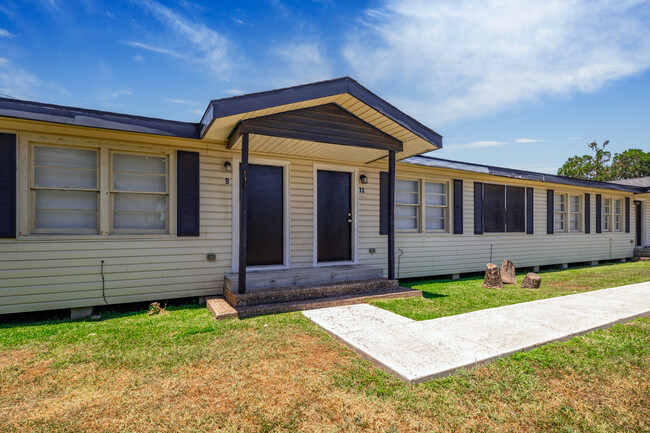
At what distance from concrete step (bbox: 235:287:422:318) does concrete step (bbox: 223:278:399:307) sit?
0.07 meters

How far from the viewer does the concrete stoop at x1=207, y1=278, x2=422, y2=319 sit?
4.15 metres

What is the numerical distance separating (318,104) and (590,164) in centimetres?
4232

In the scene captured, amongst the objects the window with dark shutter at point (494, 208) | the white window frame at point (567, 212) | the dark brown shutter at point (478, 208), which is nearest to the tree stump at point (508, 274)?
the dark brown shutter at point (478, 208)

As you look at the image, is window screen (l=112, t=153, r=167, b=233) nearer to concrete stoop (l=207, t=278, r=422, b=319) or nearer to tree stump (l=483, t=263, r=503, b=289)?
concrete stoop (l=207, t=278, r=422, b=319)

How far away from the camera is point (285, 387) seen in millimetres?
2303

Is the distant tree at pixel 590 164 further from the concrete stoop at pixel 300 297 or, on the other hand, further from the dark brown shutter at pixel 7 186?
the dark brown shutter at pixel 7 186

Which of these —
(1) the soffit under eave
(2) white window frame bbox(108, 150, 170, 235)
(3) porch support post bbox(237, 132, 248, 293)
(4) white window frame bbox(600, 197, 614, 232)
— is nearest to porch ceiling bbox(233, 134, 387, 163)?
(1) the soffit under eave

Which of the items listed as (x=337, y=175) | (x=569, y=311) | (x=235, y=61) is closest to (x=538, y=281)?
(x=569, y=311)

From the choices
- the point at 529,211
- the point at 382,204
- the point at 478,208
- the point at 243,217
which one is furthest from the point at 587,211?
the point at 243,217

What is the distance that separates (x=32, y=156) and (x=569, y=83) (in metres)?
13.7

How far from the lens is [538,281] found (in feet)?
19.8

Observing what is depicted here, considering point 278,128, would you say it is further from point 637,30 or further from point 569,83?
point 569,83

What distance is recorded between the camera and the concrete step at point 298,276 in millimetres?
4574

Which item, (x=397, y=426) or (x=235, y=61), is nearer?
(x=397, y=426)
